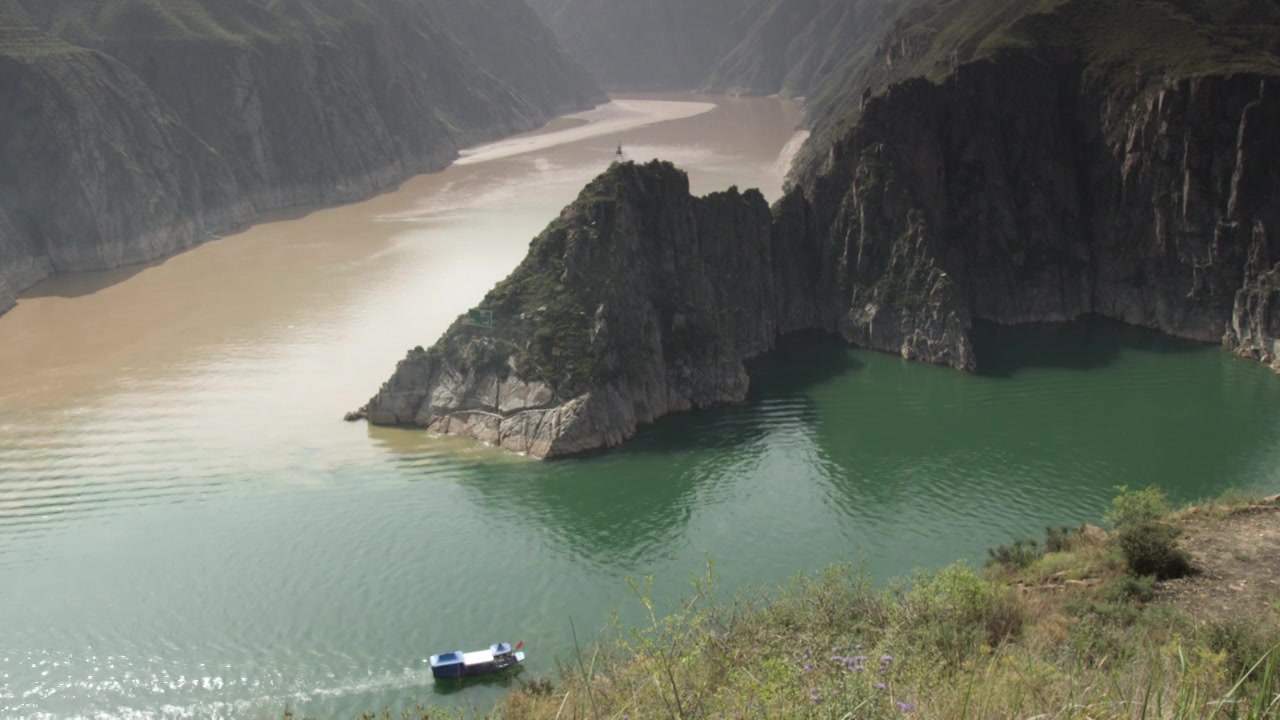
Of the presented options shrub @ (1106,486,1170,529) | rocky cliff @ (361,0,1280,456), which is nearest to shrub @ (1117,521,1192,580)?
shrub @ (1106,486,1170,529)

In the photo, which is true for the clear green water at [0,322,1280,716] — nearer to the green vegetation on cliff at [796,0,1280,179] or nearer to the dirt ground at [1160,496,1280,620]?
the dirt ground at [1160,496,1280,620]

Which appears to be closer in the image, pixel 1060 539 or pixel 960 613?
pixel 960 613

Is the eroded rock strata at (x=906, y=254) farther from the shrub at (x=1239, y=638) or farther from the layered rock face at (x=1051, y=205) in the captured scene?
the shrub at (x=1239, y=638)

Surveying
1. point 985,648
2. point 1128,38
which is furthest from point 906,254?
point 985,648

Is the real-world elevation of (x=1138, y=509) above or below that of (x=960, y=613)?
above

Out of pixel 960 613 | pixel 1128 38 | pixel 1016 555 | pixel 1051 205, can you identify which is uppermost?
pixel 1128 38

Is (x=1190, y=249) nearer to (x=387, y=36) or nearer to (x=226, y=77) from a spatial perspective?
(x=226, y=77)

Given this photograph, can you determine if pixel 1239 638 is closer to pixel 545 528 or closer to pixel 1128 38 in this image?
pixel 545 528
